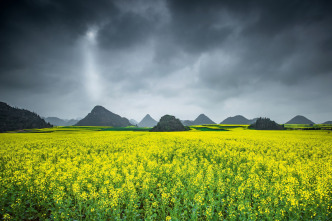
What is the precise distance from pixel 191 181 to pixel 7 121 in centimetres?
15625

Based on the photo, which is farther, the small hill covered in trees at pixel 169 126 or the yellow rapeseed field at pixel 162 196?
the small hill covered in trees at pixel 169 126

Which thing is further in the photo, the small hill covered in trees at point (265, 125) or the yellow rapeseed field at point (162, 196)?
the small hill covered in trees at point (265, 125)

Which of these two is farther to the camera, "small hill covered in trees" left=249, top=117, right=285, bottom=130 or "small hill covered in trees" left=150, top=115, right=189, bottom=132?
"small hill covered in trees" left=150, top=115, right=189, bottom=132

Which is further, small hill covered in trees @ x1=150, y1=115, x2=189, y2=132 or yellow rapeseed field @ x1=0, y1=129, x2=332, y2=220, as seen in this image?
small hill covered in trees @ x1=150, y1=115, x2=189, y2=132

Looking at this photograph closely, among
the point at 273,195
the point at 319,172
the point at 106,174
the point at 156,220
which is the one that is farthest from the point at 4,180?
the point at 319,172

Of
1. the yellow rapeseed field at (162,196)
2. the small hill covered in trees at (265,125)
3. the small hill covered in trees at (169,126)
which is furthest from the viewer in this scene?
the small hill covered in trees at (169,126)

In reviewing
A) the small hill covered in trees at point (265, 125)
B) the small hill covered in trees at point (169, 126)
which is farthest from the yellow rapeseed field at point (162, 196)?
the small hill covered in trees at point (265, 125)

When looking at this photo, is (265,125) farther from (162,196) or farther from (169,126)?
(162,196)

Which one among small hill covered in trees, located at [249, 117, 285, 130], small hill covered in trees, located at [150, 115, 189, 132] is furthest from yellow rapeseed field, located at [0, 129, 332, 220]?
small hill covered in trees, located at [249, 117, 285, 130]

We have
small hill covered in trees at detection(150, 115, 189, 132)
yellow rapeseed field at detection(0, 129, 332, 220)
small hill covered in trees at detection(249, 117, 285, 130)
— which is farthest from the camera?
small hill covered in trees at detection(150, 115, 189, 132)

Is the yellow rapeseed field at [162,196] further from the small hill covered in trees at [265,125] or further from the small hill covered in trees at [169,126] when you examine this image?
the small hill covered in trees at [265,125]

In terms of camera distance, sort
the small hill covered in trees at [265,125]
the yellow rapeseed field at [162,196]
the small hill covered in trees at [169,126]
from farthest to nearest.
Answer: the small hill covered in trees at [169,126] < the small hill covered in trees at [265,125] < the yellow rapeseed field at [162,196]

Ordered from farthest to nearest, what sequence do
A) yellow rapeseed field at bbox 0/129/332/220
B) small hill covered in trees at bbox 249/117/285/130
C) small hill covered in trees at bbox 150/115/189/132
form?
1. small hill covered in trees at bbox 150/115/189/132
2. small hill covered in trees at bbox 249/117/285/130
3. yellow rapeseed field at bbox 0/129/332/220

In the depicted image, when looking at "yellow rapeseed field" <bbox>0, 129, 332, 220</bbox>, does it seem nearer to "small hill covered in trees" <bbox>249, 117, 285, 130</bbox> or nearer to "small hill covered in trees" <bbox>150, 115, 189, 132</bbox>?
"small hill covered in trees" <bbox>150, 115, 189, 132</bbox>
